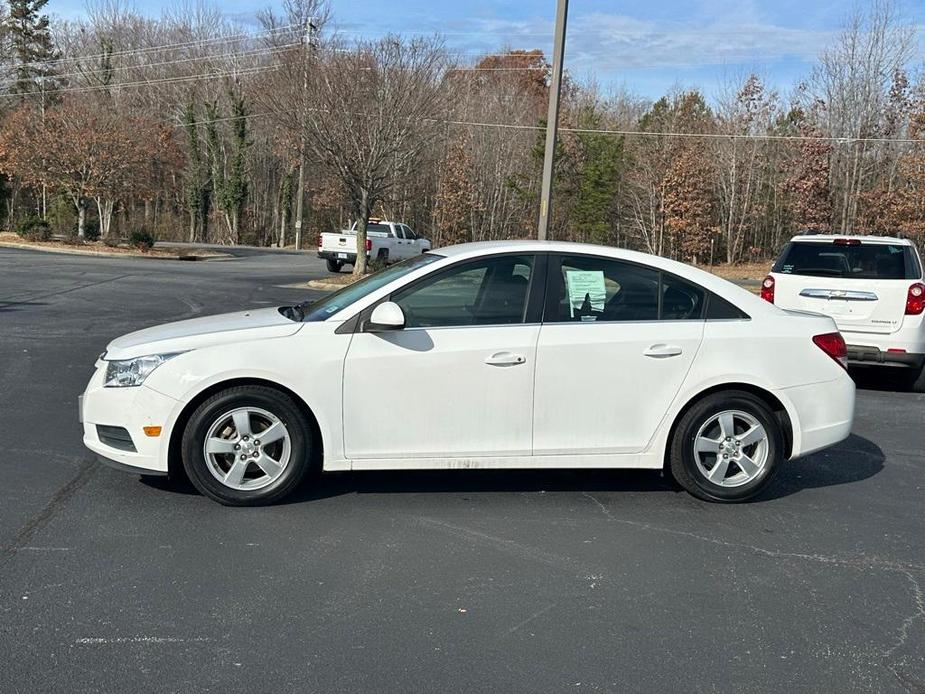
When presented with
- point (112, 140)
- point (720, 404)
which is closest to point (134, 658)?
point (720, 404)

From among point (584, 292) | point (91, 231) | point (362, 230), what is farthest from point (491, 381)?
point (91, 231)

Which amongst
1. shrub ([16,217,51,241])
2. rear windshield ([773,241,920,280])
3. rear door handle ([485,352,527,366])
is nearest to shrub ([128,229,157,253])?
shrub ([16,217,51,241])

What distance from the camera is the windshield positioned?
5.27m

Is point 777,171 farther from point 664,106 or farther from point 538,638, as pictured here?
point 538,638

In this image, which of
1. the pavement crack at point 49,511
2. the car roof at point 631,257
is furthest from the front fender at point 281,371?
the car roof at point 631,257

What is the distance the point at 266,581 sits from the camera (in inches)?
158

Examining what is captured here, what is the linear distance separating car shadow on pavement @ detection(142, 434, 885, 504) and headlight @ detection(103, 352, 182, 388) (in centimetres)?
80

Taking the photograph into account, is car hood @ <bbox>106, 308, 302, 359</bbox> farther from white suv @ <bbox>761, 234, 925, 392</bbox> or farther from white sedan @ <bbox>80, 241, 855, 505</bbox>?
white suv @ <bbox>761, 234, 925, 392</bbox>

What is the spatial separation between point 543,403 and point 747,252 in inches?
1643

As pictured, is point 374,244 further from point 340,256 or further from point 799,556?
point 799,556

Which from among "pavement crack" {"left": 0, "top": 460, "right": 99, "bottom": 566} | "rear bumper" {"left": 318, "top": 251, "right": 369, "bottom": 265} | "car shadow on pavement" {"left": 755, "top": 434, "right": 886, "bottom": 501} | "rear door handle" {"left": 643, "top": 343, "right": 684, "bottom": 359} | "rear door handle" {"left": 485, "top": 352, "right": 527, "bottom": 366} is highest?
"rear bumper" {"left": 318, "top": 251, "right": 369, "bottom": 265}

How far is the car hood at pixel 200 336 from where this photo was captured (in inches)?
194

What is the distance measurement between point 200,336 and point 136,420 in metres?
0.61

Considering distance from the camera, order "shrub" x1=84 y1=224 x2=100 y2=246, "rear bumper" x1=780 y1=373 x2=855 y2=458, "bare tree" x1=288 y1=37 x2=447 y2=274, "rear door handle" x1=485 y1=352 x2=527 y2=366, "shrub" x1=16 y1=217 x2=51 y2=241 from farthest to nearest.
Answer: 1. "shrub" x1=84 y1=224 x2=100 y2=246
2. "shrub" x1=16 y1=217 x2=51 y2=241
3. "bare tree" x1=288 y1=37 x2=447 y2=274
4. "rear bumper" x1=780 y1=373 x2=855 y2=458
5. "rear door handle" x1=485 y1=352 x2=527 y2=366
